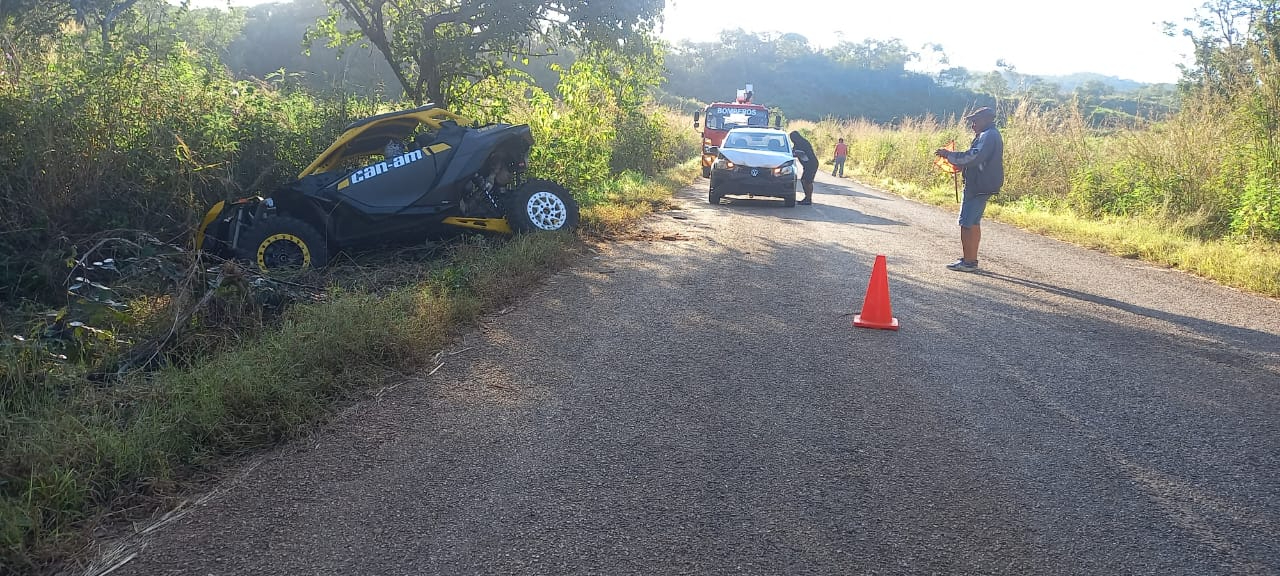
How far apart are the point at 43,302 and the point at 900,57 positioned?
398 ft

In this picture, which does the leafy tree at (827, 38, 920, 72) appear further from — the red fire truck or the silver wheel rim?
the silver wheel rim

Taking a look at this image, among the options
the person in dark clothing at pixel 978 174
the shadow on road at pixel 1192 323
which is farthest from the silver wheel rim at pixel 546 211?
the shadow on road at pixel 1192 323

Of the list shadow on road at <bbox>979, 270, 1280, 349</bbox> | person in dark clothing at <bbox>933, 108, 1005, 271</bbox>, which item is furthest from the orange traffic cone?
person in dark clothing at <bbox>933, 108, 1005, 271</bbox>

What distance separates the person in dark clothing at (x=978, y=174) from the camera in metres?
9.16

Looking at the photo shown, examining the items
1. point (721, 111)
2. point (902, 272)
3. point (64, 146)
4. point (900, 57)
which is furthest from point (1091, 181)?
point (900, 57)

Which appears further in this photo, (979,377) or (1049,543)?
(979,377)

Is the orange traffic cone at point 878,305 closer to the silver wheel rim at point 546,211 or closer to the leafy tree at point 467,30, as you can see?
the silver wheel rim at point 546,211

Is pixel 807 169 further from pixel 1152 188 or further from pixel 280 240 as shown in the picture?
pixel 280 240

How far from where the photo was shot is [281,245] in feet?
25.8

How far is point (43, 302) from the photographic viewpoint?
7.06 meters

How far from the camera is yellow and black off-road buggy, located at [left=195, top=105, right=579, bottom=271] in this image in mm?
7879

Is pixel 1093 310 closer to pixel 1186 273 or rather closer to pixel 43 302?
pixel 1186 273

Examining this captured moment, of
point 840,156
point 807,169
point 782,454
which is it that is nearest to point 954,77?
point 840,156

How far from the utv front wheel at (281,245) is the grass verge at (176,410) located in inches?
70.1
